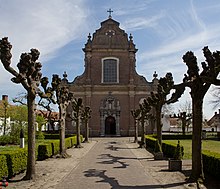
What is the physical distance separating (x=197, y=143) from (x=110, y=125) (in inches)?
1626

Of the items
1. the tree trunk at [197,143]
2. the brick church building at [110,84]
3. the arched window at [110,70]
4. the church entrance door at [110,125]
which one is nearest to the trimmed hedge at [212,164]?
the tree trunk at [197,143]

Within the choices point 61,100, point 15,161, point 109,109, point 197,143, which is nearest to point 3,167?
point 15,161

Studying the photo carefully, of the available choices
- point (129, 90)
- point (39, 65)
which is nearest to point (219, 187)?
point (39, 65)

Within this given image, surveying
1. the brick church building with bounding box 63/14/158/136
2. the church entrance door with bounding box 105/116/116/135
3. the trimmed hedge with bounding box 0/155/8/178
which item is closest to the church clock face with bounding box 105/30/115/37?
the brick church building with bounding box 63/14/158/136

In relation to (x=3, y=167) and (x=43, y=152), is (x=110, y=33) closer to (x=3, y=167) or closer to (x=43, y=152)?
(x=43, y=152)

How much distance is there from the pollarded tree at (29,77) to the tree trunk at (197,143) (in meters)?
6.14

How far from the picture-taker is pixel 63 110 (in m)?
20.7

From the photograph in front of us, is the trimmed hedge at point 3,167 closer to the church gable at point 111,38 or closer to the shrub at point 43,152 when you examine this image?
the shrub at point 43,152

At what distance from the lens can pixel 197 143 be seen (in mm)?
11242

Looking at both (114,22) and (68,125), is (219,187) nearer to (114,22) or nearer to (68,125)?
(68,125)

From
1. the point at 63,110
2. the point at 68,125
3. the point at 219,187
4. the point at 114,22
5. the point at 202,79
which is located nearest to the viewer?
the point at 219,187

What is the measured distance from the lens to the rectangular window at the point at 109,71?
51906 millimetres

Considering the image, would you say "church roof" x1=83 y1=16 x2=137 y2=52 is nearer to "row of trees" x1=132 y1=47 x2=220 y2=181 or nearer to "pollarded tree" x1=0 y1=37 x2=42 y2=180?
"pollarded tree" x1=0 y1=37 x2=42 y2=180

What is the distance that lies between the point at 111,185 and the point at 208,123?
85386mm
